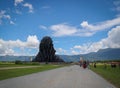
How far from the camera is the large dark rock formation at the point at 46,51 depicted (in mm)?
166250

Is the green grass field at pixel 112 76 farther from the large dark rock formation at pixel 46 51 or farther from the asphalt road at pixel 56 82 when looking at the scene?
the large dark rock formation at pixel 46 51

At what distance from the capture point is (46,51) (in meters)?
168

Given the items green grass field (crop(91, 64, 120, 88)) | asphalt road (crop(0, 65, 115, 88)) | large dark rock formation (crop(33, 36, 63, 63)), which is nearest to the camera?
asphalt road (crop(0, 65, 115, 88))

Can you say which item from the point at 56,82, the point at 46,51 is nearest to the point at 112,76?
the point at 56,82

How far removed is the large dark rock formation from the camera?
166 meters

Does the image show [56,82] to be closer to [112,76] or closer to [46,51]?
[112,76]

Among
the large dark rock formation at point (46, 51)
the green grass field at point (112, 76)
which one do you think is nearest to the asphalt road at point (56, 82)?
the green grass field at point (112, 76)

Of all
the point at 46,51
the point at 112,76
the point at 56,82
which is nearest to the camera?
the point at 56,82

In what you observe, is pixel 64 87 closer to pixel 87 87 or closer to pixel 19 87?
pixel 87 87

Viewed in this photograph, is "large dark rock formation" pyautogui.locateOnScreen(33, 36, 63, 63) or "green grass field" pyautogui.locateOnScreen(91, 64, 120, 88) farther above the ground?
"large dark rock formation" pyautogui.locateOnScreen(33, 36, 63, 63)

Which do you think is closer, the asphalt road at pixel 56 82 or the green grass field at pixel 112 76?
the asphalt road at pixel 56 82

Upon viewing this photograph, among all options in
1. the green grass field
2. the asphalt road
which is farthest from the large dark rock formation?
the asphalt road

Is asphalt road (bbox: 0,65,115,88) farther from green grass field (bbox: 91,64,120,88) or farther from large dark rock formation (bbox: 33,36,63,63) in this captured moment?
large dark rock formation (bbox: 33,36,63,63)

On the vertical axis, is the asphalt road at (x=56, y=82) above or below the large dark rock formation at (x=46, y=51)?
below
